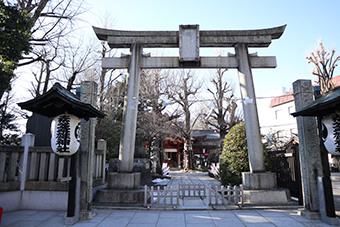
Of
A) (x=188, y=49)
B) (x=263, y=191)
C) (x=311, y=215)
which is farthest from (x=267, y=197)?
(x=188, y=49)

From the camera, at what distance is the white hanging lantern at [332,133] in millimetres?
5023

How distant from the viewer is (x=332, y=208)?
5242 mm

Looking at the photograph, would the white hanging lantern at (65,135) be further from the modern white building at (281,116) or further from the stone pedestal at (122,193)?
the modern white building at (281,116)

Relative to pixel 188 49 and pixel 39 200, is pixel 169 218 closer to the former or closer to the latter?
pixel 39 200

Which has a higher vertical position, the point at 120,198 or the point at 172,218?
the point at 120,198

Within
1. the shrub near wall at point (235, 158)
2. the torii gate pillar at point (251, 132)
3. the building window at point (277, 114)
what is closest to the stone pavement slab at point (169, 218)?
the torii gate pillar at point (251, 132)

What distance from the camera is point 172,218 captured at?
5.69m

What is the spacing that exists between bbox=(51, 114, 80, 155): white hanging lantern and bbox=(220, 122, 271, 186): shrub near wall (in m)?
5.84

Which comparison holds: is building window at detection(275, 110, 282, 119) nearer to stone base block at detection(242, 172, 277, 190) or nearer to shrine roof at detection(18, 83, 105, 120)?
stone base block at detection(242, 172, 277, 190)

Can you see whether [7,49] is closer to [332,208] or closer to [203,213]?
[203,213]

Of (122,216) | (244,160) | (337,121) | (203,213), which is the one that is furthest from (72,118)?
(337,121)

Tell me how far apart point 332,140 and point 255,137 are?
263 centimetres

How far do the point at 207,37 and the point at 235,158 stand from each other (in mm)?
5115

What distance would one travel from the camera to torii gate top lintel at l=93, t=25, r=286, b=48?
8406 mm
